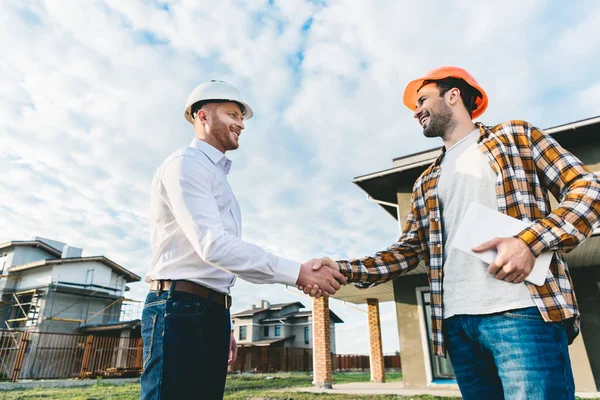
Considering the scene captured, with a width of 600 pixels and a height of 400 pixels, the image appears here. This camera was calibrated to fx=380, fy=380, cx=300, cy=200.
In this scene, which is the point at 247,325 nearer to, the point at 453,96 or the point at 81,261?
the point at 81,261

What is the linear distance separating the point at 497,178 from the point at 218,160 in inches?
61.7

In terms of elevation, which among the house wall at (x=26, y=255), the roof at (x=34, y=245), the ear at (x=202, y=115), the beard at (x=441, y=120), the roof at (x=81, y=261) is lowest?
the beard at (x=441, y=120)

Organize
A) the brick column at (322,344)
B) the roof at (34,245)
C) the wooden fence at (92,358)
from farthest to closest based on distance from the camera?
the roof at (34,245)
the wooden fence at (92,358)
the brick column at (322,344)

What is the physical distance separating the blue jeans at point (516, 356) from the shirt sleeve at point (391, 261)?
55 cm

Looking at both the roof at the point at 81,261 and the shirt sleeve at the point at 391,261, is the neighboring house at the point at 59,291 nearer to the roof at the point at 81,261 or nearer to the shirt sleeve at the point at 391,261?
the roof at the point at 81,261

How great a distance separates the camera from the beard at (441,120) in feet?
7.40

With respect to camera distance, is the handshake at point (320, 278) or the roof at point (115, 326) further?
the roof at point (115, 326)

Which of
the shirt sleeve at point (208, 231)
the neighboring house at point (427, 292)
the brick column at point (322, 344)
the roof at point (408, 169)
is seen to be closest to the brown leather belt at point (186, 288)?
the shirt sleeve at point (208, 231)

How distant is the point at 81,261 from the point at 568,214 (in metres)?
32.4

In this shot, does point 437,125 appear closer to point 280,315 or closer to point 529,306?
point 529,306

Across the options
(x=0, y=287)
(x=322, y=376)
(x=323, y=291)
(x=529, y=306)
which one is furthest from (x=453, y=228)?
(x=0, y=287)

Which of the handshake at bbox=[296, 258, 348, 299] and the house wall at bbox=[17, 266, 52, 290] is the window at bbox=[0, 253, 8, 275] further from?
the handshake at bbox=[296, 258, 348, 299]

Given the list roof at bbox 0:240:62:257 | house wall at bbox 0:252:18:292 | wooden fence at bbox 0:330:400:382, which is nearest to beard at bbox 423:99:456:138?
wooden fence at bbox 0:330:400:382

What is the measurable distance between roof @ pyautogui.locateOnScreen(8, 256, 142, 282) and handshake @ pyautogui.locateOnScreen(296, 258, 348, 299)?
98.1 ft
